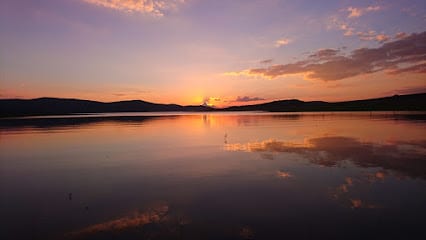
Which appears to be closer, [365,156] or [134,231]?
[134,231]

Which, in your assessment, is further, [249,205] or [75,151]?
[75,151]

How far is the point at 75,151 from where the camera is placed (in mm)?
23609

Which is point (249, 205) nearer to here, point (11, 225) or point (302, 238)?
point (302, 238)

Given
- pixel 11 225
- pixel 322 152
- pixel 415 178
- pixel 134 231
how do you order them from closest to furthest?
1. pixel 134 231
2. pixel 11 225
3. pixel 415 178
4. pixel 322 152

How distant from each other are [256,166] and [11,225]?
1213 centimetres

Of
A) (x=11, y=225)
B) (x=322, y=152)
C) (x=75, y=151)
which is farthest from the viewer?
(x=75, y=151)

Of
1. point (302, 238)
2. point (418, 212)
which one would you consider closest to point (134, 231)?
point (302, 238)

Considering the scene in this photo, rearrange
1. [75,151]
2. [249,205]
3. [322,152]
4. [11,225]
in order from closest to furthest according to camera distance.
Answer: [11,225] < [249,205] < [322,152] < [75,151]

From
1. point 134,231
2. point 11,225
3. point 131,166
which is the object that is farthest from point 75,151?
point 134,231

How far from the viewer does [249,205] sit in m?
10.2

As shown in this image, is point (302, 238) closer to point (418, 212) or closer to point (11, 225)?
point (418, 212)

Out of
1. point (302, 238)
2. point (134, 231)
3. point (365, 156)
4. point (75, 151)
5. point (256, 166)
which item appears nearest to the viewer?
point (302, 238)

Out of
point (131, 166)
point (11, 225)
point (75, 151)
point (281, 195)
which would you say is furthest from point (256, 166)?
point (75, 151)

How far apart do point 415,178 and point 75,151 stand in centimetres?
2394
